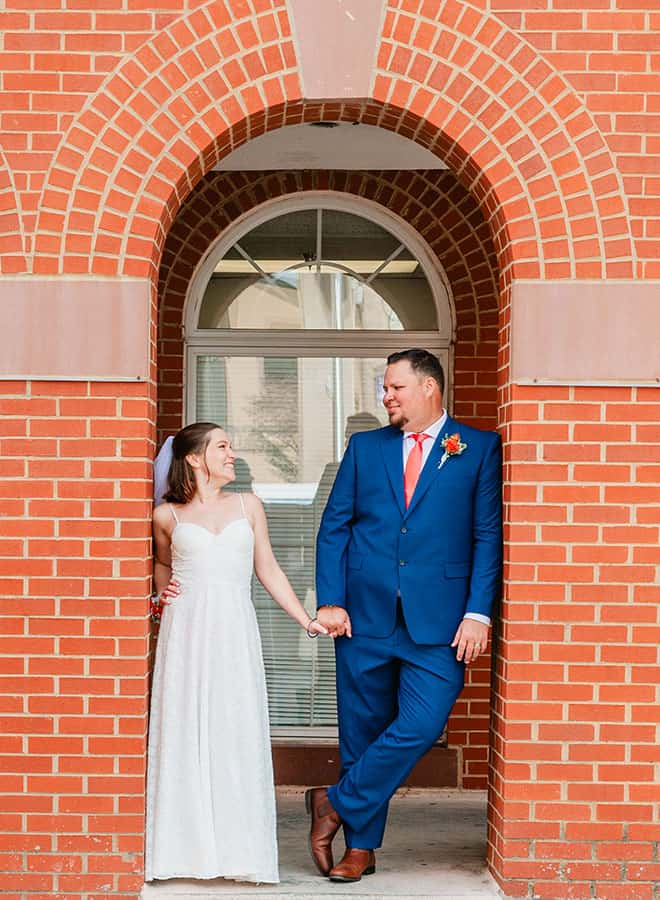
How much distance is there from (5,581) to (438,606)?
1.88 m

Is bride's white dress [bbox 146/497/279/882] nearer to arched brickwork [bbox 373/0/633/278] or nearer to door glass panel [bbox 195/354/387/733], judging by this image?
arched brickwork [bbox 373/0/633/278]

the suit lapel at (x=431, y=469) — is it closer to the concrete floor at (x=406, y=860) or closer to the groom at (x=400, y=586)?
the groom at (x=400, y=586)

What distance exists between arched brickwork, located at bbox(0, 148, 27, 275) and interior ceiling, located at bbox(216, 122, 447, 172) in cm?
152

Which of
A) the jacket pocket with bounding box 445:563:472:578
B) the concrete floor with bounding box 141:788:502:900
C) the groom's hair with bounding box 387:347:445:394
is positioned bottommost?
the concrete floor with bounding box 141:788:502:900

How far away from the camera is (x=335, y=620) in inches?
219

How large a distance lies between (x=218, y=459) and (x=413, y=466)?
0.89 m

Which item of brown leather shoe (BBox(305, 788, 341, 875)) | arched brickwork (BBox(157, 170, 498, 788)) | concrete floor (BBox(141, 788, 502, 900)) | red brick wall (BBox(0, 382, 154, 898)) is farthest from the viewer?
arched brickwork (BBox(157, 170, 498, 788))

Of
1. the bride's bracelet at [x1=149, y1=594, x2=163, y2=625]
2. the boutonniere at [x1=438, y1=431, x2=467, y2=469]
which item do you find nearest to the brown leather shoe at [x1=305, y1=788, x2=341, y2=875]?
the bride's bracelet at [x1=149, y1=594, x2=163, y2=625]

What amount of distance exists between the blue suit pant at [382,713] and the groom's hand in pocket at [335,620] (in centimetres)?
7

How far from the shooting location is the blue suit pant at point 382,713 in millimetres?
5418

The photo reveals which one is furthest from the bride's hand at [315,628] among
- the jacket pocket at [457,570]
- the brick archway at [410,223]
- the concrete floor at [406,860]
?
the brick archway at [410,223]

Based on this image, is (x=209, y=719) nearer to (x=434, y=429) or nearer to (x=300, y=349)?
(x=434, y=429)

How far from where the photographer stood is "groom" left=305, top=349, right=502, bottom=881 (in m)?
5.43

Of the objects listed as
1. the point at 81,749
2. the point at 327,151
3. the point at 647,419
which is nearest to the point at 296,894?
the point at 81,749
